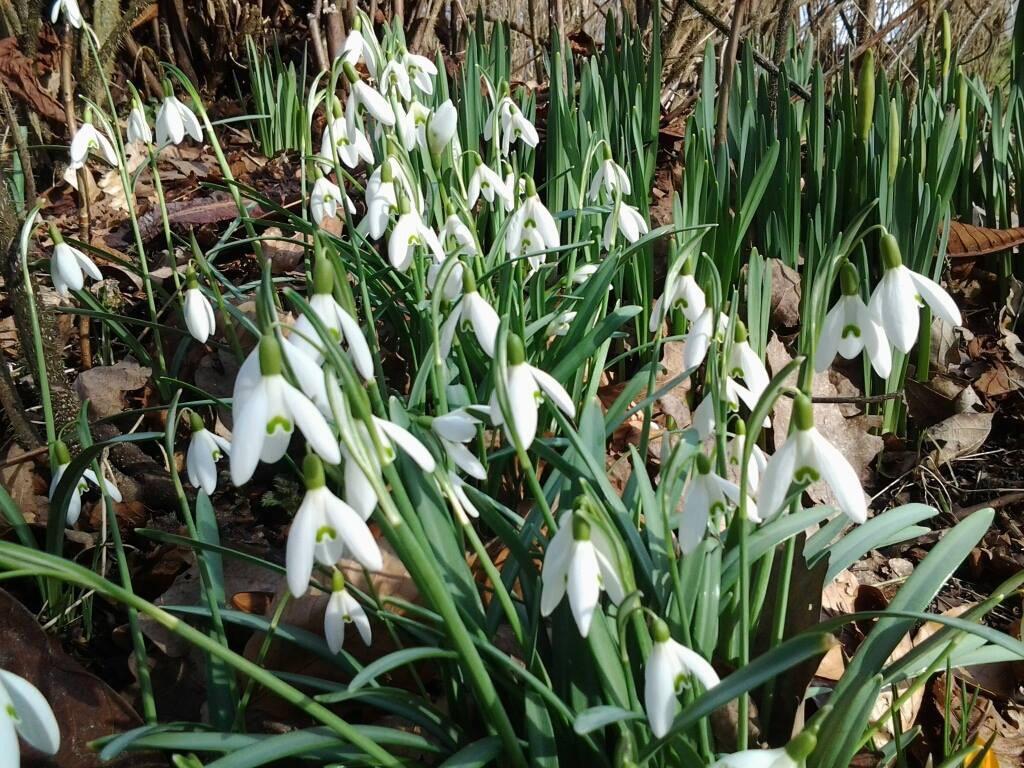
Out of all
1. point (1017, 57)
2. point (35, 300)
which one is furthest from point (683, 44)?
point (35, 300)

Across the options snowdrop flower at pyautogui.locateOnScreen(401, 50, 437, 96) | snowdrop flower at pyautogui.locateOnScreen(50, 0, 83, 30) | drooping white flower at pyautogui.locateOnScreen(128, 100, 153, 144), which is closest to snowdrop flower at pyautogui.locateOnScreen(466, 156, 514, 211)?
snowdrop flower at pyautogui.locateOnScreen(401, 50, 437, 96)

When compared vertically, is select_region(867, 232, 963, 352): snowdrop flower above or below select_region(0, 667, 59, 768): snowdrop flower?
above

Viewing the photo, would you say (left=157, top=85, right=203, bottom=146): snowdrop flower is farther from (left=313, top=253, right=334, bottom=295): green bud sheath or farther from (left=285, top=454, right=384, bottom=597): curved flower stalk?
(left=285, top=454, right=384, bottom=597): curved flower stalk

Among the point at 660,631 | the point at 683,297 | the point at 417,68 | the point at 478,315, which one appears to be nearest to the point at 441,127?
the point at 417,68

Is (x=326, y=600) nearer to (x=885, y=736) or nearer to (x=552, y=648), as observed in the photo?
(x=552, y=648)

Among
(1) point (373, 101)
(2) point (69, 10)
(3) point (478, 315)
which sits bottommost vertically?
(3) point (478, 315)

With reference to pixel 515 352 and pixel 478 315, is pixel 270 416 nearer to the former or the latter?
pixel 515 352

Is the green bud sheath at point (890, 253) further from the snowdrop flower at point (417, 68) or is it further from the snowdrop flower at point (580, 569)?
the snowdrop flower at point (417, 68)
